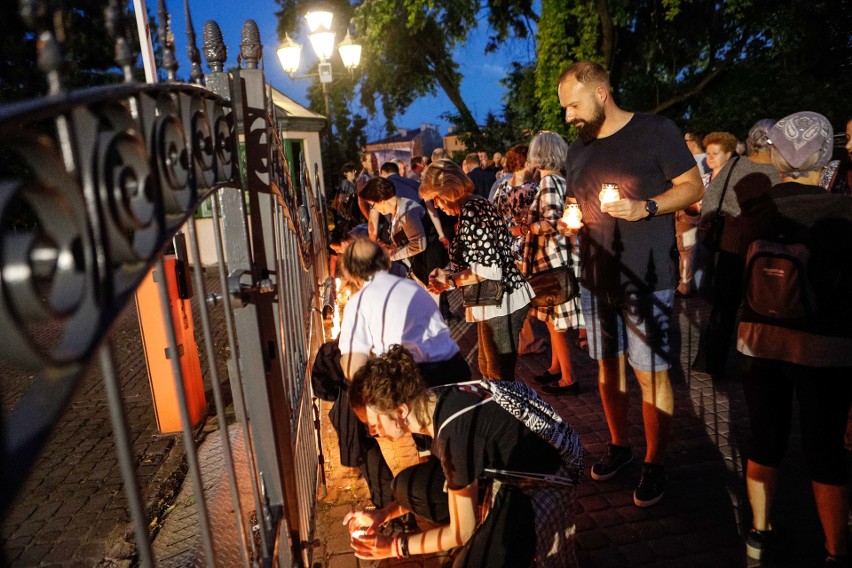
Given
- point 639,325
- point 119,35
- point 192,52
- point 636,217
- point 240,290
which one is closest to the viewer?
point 119,35

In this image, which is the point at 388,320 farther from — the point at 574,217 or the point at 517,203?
the point at 517,203

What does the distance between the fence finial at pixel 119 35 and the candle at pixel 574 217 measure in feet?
9.85

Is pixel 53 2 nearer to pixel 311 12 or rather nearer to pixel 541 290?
pixel 541 290

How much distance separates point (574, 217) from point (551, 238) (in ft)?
4.03

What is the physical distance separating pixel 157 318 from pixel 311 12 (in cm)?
904

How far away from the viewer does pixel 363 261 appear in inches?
127

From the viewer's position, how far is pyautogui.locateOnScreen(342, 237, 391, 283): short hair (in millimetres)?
3232

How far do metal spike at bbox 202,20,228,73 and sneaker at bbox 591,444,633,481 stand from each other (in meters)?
3.07

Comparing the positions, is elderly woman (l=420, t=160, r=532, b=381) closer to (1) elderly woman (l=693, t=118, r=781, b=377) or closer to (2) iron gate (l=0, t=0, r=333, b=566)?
(1) elderly woman (l=693, t=118, r=781, b=377)

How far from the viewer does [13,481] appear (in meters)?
0.53

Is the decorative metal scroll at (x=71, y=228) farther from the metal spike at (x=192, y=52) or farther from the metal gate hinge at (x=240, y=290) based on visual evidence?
the metal gate hinge at (x=240, y=290)

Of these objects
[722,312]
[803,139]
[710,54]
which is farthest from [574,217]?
[710,54]

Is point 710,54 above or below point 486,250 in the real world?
above

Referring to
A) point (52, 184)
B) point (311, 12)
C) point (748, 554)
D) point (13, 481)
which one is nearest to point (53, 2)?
point (52, 184)
